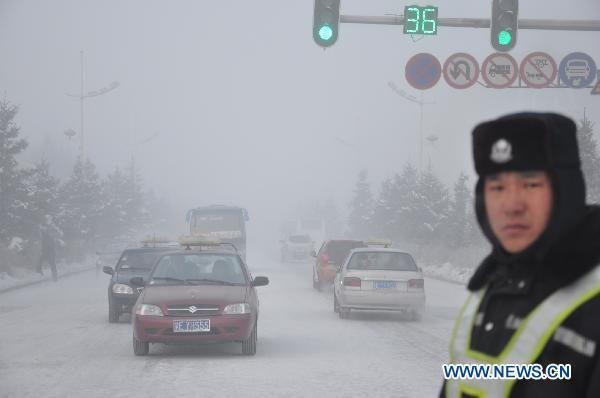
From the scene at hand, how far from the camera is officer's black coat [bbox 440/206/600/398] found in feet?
6.69

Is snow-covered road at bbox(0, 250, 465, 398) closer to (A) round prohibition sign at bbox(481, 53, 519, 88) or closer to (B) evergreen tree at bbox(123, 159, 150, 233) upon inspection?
(A) round prohibition sign at bbox(481, 53, 519, 88)

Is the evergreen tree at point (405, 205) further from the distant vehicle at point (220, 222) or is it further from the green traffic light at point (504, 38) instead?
the green traffic light at point (504, 38)

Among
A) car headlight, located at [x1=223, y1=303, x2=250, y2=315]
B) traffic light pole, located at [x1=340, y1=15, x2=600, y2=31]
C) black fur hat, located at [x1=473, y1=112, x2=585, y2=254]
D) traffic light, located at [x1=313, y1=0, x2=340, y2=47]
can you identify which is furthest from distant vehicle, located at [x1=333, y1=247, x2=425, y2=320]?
black fur hat, located at [x1=473, y1=112, x2=585, y2=254]

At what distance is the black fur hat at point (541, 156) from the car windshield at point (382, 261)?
61.8 feet

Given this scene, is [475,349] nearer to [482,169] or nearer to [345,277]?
[482,169]

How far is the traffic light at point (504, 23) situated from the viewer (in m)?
16.6

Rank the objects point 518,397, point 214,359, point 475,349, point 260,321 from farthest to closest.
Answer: point 260,321, point 214,359, point 475,349, point 518,397

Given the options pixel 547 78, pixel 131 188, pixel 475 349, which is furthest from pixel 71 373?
pixel 131 188

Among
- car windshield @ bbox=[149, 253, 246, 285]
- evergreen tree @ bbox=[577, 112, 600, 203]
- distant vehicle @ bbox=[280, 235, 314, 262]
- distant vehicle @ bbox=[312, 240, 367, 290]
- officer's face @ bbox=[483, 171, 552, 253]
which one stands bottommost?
distant vehicle @ bbox=[280, 235, 314, 262]

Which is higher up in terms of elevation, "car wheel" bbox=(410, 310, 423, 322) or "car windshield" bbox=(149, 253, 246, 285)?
A: "car windshield" bbox=(149, 253, 246, 285)

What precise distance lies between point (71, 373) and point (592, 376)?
35.5ft

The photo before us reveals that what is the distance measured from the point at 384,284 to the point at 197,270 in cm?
600

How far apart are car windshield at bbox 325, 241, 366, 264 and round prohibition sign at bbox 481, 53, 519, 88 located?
460 inches

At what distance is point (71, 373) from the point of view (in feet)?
39.5
